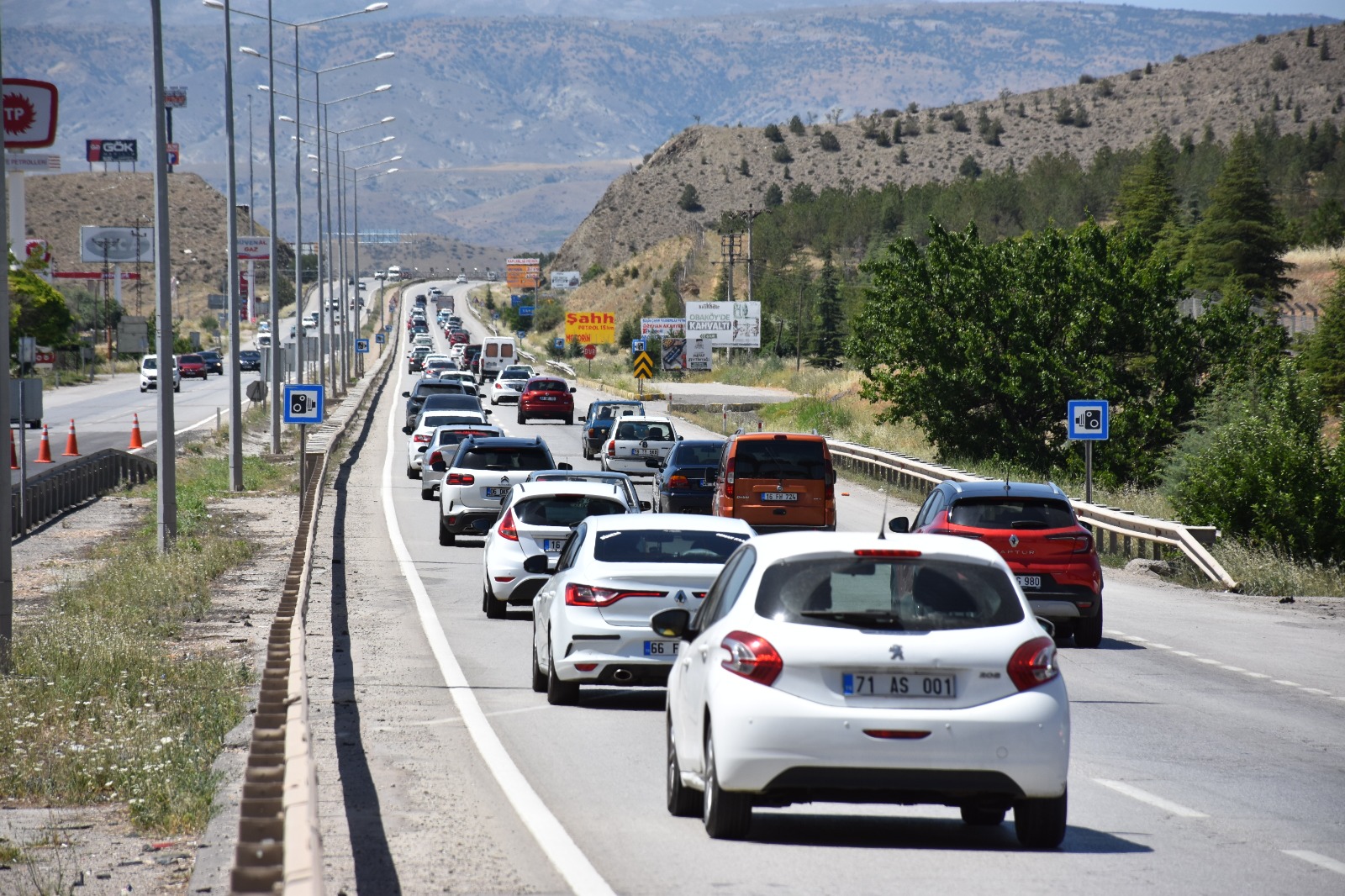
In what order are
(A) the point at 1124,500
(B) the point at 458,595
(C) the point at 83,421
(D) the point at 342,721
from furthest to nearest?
(C) the point at 83,421
(A) the point at 1124,500
(B) the point at 458,595
(D) the point at 342,721

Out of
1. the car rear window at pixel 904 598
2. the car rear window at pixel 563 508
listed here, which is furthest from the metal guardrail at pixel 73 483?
the car rear window at pixel 904 598

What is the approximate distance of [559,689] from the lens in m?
13.0

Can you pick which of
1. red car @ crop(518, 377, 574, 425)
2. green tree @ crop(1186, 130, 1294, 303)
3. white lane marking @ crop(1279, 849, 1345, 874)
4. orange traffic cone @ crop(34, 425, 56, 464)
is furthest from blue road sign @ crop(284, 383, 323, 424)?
green tree @ crop(1186, 130, 1294, 303)

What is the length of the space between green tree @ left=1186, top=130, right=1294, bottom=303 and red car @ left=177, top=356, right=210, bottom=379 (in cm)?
5541

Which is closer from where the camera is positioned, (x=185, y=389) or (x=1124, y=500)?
(x=1124, y=500)

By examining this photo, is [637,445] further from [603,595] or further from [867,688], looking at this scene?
[867,688]

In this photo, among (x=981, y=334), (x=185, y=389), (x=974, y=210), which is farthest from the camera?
(x=974, y=210)

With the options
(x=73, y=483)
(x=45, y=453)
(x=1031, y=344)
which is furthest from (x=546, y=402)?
(x=73, y=483)

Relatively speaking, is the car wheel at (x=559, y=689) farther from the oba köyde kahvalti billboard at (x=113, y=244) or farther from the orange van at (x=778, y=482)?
the oba köyde kahvalti billboard at (x=113, y=244)

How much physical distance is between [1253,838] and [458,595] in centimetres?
1306

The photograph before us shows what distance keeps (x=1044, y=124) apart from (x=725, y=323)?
8821 cm

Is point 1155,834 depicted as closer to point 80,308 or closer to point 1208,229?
point 1208,229

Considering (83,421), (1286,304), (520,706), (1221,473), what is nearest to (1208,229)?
(1286,304)

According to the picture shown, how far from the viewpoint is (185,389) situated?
93.7 m
